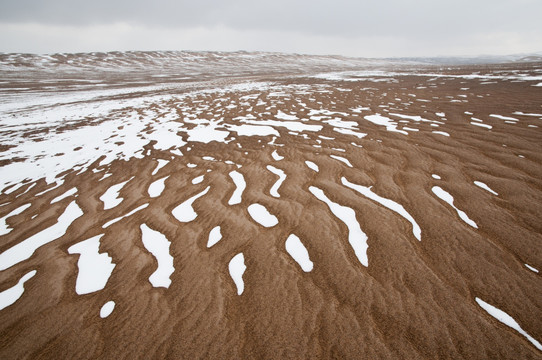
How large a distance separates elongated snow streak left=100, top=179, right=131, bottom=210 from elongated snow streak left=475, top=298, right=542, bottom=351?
3.91m

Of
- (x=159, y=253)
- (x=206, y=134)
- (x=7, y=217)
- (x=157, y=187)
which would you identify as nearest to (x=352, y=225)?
(x=159, y=253)

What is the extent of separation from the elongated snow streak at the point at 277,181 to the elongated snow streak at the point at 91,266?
6.16 feet

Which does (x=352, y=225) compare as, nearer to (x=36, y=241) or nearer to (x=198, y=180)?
(x=198, y=180)

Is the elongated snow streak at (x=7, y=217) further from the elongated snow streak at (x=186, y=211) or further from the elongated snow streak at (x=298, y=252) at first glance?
the elongated snow streak at (x=298, y=252)

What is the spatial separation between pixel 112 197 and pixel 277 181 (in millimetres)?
2360

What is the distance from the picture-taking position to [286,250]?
234 cm

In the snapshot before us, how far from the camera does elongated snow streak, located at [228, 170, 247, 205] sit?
131 inches

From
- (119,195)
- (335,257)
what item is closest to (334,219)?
(335,257)

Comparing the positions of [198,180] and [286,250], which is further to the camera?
[198,180]

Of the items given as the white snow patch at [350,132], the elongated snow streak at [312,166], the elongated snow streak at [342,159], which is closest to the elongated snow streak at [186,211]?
the elongated snow streak at [312,166]

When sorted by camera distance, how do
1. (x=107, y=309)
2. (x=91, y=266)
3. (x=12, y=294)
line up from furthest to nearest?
(x=91, y=266) < (x=12, y=294) < (x=107, y=309)

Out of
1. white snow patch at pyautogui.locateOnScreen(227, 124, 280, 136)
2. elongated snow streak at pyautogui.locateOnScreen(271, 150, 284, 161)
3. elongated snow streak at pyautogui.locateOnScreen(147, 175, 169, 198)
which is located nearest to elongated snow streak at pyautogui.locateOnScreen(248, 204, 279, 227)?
elongated snow streak at pyautogui.locateOnScreen(147, 175, 169, 198)

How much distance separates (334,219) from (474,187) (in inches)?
70.0

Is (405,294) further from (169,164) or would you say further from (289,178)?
(169,164)
